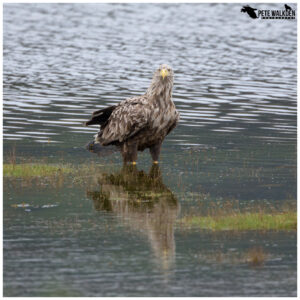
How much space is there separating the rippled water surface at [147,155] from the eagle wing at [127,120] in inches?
31.8

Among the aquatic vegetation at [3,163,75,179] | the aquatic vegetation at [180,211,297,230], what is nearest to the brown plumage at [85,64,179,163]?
the aquatic vegetation at [3,163,75,179]

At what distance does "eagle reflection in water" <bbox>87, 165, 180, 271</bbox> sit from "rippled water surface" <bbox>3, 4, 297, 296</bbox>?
0.04 metres

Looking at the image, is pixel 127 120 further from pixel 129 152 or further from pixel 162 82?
pixel 162 82

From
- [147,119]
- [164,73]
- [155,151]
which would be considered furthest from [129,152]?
[164,73]

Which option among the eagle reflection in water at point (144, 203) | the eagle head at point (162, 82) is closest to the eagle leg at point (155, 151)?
the eagle reflection in water at point (144, 203)

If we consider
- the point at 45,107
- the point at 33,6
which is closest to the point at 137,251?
the point at 45,107

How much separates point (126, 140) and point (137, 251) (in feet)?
24.4

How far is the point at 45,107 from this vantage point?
27406 mm

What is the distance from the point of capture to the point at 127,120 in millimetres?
19344

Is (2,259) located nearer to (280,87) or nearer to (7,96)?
(7,96)

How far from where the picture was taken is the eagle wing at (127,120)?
63.2 feet

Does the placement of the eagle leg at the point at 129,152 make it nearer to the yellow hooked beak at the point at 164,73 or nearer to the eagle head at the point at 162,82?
the eagle head at the point at 162,82

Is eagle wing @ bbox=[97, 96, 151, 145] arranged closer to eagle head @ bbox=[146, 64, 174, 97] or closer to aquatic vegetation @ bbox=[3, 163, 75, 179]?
eagle head @ bbox=[146, 64, 174, 97]

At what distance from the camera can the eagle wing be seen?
19.2m
